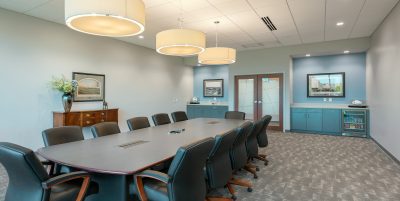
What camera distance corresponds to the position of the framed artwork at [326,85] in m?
7.23

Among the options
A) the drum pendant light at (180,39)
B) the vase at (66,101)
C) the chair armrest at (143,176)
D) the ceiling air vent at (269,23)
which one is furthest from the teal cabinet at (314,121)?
the vase at (66,101)

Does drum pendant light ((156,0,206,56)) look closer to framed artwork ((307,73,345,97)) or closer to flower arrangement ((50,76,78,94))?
flower arrangement ((50,76,78,94))

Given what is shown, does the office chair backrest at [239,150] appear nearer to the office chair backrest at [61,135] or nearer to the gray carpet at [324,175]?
the gray carpet at [324,175]

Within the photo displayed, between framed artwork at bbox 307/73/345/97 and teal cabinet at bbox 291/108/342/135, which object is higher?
framed artwork at bbox 307/73/345/97

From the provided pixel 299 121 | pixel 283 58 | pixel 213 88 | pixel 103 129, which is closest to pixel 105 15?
pixel 103 129

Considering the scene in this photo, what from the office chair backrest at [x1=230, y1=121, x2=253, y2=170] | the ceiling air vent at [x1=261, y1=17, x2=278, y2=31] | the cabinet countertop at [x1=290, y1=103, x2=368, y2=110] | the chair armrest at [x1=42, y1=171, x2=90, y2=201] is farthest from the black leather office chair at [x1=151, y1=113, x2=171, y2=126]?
the cabinet countertop at [x1=290, y1=103, x2=368, y2=110]

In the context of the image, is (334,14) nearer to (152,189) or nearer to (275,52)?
(275,52)

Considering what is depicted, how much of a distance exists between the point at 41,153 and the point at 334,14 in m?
5.42

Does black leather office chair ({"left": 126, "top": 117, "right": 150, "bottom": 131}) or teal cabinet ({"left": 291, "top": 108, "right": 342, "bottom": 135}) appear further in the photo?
teal cabinet ({"left": 291, "top": 108, "right": 342, "bottom": 135})

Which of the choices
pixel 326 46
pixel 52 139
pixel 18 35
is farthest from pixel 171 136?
pixel 326 46

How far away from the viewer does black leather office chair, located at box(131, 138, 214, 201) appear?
1.72 meters

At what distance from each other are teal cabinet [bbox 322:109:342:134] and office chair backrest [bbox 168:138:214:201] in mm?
6270

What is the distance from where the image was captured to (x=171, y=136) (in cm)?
311

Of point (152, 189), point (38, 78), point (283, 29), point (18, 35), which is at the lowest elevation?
point (152, 189)
